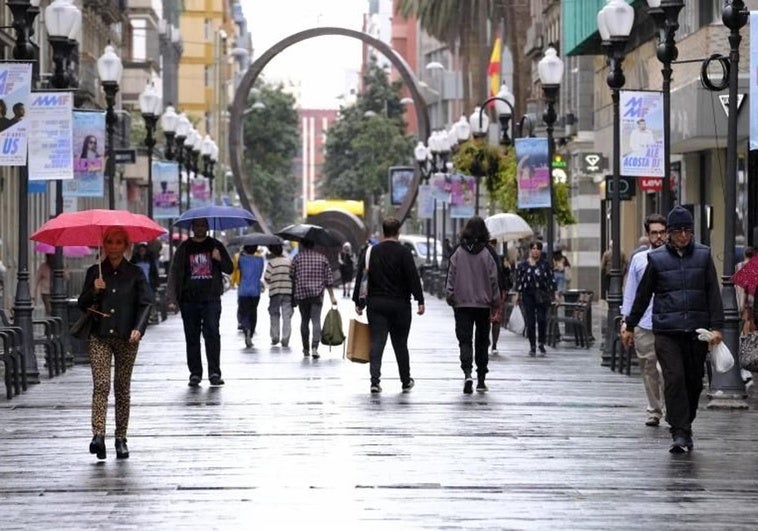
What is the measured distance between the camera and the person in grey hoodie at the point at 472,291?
75.8ft

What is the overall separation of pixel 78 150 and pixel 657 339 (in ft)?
64.2

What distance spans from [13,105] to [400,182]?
73415mm

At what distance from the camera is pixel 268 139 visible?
15912 cm

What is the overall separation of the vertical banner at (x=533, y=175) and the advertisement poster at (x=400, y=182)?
5510cm

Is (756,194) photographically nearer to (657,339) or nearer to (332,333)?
(332,333)

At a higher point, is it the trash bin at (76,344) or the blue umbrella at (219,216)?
the blue umbrella at (219,216)

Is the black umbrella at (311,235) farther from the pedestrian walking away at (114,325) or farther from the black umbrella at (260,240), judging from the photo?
the pedestrian walking away at (114,325)

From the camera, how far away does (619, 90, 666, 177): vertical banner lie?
2708 centimetres

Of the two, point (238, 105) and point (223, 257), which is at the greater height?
point (238, 105)

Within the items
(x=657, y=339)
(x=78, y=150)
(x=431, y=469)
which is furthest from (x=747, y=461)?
(x=78, y=150)

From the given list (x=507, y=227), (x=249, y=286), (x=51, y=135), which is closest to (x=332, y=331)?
(x=249, y=286)

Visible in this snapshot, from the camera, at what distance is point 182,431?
60.7ft

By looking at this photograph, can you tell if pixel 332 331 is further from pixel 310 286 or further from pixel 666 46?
pixel 666 46

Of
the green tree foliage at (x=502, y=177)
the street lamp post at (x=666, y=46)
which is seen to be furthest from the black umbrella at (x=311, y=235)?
the green tree foliage at (x=502, y=177)
